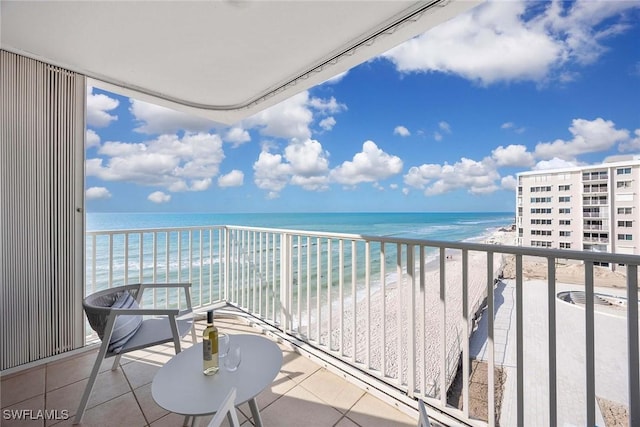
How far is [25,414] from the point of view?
1636 millimetres

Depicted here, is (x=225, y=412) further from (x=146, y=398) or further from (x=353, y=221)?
(x=353, y=221)

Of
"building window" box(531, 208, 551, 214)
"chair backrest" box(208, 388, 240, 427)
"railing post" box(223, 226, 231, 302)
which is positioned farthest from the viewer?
"building window" box(531, 208, 551, 214)

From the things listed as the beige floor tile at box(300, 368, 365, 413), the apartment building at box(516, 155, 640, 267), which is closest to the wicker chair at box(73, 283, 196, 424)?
the beige floor tile at box(300, 368, 365, 413)

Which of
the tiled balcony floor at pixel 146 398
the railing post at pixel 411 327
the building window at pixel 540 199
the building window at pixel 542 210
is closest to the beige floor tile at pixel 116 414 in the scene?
the tiled balcony floor at pixel 146 398

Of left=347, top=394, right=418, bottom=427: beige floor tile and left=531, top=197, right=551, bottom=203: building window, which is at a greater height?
left=531, top=197, right=551, bottom=203: building window

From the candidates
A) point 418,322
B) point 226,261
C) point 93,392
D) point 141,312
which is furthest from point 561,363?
point 93,392

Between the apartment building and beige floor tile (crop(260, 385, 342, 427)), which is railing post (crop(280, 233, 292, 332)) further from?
the apartment building

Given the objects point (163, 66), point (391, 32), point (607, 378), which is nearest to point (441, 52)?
point (391, 32)

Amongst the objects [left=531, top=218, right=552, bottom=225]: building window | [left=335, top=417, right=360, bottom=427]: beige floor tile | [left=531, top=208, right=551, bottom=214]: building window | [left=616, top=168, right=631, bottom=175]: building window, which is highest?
[left=616, top=168, right=631, bottom=175]: building window

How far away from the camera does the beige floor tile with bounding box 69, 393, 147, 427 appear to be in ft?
5.13

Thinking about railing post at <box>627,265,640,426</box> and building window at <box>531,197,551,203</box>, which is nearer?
railing post at <box>627,265,640,426</box>

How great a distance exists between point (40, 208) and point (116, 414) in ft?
5.53

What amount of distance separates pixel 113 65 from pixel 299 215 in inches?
1214

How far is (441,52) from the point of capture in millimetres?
6461
